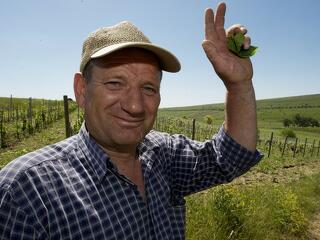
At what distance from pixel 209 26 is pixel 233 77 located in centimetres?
36

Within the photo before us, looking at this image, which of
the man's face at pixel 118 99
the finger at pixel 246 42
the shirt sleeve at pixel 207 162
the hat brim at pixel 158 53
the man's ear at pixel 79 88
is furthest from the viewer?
the shirt sleeve at pixel 207 162

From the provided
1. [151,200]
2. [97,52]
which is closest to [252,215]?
[151,200]

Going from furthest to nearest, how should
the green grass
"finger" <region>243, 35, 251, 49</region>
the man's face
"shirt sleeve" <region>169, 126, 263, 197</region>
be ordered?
the green grass → "shirt sleeve" <region>169, 126, 263, 197</region> → "finger" <region>243, 35, 251, 49</region> → the man's face

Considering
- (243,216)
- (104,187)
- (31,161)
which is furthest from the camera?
(243,216)

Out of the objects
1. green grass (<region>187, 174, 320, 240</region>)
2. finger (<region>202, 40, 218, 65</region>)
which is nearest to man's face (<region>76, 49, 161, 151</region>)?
finger (<region>202, 40, 218, 65</region>)

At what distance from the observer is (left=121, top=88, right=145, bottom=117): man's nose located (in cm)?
187

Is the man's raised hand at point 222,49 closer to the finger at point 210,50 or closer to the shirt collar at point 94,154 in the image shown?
the finger at point 210,50

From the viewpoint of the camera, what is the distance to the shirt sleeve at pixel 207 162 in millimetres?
2363

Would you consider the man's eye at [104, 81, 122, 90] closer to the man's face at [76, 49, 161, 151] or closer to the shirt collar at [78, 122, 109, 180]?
the man's face at [76, 49, 161, 151]

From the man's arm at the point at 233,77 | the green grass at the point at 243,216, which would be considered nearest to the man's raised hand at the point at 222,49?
the man's arm at the point at 233,77

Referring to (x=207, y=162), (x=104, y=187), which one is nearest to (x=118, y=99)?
(x=104, y=187)

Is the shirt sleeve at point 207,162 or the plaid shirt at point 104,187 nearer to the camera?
the plaid shirt at point 104,187

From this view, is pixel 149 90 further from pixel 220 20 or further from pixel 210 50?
pixel 220 20

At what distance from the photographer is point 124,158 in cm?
204
